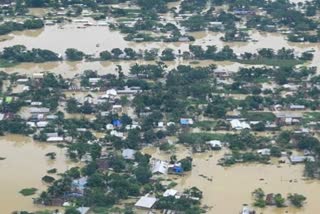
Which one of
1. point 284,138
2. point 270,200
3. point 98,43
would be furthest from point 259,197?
point 98,43

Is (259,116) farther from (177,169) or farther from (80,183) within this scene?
(80,183)

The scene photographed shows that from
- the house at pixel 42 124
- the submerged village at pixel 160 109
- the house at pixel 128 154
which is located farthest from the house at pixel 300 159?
the house at pixel 42 124

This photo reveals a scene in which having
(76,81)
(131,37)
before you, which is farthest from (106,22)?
(76,81)

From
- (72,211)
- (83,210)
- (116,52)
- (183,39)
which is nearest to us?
(72,211)

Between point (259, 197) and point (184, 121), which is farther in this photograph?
point (184, 121)

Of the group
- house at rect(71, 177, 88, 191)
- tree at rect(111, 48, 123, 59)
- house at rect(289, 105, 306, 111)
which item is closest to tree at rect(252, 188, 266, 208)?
house at rect(71, 177, 88, 191)

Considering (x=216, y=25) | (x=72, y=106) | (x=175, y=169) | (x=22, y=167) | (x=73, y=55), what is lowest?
(x=22, y=167)

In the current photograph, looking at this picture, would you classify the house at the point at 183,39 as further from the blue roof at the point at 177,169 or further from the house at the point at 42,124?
the blue roof at the point at 177,169
